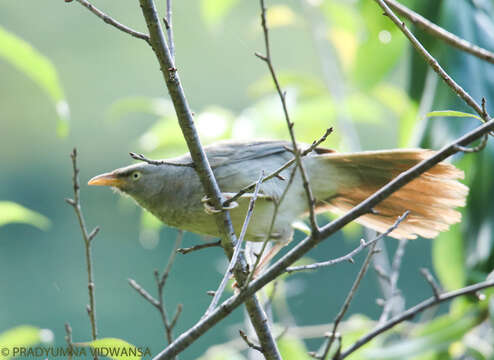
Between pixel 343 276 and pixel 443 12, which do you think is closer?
pixel 443 12

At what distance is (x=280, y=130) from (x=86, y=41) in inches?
174

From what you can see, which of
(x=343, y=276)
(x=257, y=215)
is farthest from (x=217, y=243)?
(x=343, y=276)

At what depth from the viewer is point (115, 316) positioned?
214 inches

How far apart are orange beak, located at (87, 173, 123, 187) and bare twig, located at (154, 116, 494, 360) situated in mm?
1150

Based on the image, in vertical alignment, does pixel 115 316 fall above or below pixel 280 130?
below

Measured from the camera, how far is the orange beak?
2086 millimetres

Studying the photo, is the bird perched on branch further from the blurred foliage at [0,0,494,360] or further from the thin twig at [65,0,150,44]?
the thin twig at [65,0,150,44]

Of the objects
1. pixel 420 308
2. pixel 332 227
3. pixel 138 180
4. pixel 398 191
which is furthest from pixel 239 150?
pixel 332 227

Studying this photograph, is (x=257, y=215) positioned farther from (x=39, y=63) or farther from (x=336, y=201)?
(x=39, y=63)

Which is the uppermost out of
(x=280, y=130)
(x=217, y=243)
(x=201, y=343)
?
(x=280, y=130)

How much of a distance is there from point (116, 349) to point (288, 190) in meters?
1.01

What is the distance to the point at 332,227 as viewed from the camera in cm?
98

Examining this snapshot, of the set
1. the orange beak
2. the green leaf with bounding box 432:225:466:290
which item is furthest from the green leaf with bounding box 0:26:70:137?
the green leaf with bounding box 432:225:466:290

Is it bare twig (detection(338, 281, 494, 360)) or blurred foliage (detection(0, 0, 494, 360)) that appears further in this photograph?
blurred foliage (detection(0, 0, 494, 360))
